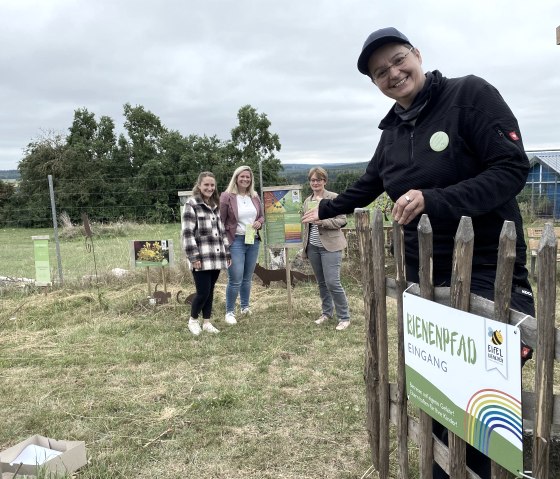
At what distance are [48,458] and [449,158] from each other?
265cm

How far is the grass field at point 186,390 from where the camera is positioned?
2951 mm

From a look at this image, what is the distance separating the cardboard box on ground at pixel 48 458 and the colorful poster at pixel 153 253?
12.6 ft

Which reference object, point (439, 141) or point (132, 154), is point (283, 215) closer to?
point (439, 141)

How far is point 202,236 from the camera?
548 centimetres

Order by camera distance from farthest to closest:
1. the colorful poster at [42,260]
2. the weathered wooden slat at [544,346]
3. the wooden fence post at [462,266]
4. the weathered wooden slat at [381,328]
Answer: the colorful poster at [42,260] → the weathered wooden slat at [381,328] → the wooden fence post at [462,266] → the weathered wooden slat at [544,346]

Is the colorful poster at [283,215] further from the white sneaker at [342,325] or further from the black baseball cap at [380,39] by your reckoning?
the black baseball cap at [380,39]

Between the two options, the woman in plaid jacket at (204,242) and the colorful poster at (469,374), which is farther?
the woman in plaid jacket at (204,242)

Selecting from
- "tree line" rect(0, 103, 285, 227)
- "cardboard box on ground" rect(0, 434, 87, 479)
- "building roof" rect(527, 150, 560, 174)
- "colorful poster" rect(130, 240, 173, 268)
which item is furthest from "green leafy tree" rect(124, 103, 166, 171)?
"cardboard box on ground" rect(0, 434, 87, 479)

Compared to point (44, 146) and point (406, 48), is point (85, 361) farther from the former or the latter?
point (44, 146)

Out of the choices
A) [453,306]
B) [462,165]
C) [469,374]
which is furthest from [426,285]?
[462,165]

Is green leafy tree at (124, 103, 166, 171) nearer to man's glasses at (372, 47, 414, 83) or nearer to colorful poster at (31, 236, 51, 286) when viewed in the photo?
colorful poster at (31, 236, 51, 286)

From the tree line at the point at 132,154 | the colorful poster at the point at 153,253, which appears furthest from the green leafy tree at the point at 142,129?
the colorful poster at the point at 153,253

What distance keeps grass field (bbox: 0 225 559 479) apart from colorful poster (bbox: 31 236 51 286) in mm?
638

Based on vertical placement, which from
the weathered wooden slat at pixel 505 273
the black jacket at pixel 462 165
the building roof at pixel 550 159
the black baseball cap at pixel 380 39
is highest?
the building roof at pixel 550 159
